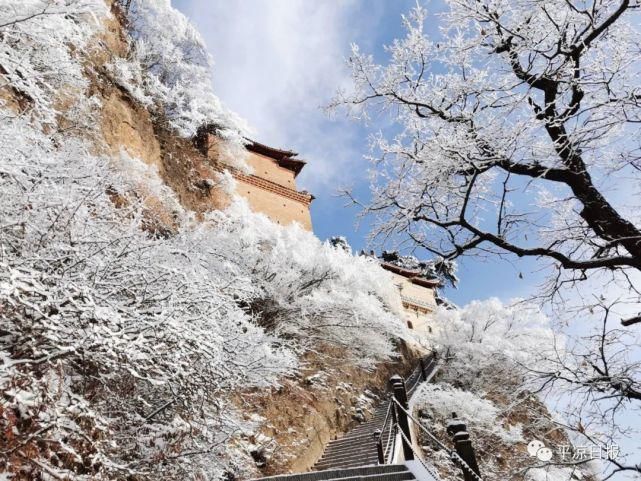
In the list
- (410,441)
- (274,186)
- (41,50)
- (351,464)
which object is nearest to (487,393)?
(351,464)

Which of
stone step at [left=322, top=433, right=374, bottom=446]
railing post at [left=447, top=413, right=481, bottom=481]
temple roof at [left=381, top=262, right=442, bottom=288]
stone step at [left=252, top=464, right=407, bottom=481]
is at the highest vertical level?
temple roof at [left=381, top=262, right=442, bottom=288]

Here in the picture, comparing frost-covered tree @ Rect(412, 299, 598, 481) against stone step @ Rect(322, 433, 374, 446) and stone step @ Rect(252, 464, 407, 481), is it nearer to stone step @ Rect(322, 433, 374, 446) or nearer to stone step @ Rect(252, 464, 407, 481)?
stone step @ Rect(322, 433, 374, 446)

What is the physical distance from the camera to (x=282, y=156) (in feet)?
88.0

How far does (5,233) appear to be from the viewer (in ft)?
15.1

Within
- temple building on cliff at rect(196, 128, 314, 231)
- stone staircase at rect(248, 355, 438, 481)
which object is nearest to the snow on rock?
temple building on cliff at rect(196, 128, 314, 231)

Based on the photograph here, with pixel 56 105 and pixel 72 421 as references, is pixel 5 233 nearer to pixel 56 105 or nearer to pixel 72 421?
pixel 72 421

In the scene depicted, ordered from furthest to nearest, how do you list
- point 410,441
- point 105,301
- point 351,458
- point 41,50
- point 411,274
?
point 411,274
point 351,458
point 41,50
point 410,441
point 105,301

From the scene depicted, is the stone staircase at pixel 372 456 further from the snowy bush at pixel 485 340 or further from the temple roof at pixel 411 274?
the temple roof at pixel 411 274

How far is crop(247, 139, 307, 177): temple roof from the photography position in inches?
1024

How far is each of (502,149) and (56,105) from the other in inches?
420

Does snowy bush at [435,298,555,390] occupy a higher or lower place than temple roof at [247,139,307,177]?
lower

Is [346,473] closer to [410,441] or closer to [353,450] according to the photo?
[410,441]

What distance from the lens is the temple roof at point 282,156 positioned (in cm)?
2602

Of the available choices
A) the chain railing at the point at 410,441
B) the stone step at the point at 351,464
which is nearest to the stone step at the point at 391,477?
the chain railing at the point at 410,441
